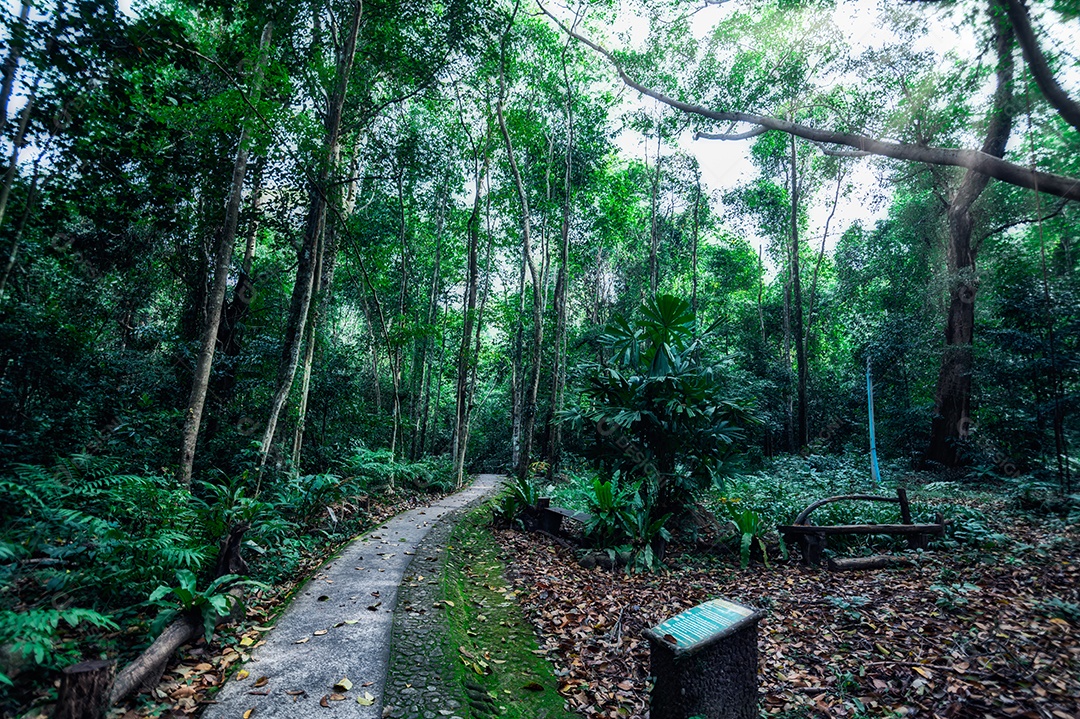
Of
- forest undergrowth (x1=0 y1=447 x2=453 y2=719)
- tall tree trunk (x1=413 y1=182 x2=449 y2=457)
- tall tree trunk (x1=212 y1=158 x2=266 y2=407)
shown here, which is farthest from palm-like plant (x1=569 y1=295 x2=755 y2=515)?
tall tree trunk (x1=413 y1=182 x2=449 y2=457)

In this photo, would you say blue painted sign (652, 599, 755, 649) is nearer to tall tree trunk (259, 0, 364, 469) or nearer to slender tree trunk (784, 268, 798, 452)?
tall tree trunk (259, 0, 364, 469)

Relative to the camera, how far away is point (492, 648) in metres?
4.23

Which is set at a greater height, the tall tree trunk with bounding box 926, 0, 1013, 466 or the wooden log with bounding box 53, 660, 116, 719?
the tall tree trunk with bounding box 926, 0, 1013, 466

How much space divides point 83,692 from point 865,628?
5.74m

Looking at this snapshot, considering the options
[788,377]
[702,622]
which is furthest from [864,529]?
[788,377]

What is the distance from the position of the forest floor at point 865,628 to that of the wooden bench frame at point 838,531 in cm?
27

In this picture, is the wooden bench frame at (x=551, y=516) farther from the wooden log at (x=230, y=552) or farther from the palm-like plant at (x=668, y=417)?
the wooden log at (x=230, y=552)

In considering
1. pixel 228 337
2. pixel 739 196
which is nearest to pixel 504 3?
pixel 228 337

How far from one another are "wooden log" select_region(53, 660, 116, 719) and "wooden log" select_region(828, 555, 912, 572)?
720 centimetres

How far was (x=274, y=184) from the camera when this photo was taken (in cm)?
891

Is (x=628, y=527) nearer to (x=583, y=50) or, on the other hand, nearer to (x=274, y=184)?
(x=274, y=184)

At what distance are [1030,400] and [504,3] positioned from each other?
1614cm

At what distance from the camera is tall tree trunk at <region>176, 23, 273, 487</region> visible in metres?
6.70

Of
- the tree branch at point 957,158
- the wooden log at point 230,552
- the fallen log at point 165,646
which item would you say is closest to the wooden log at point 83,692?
the fallen log at point 165,646
